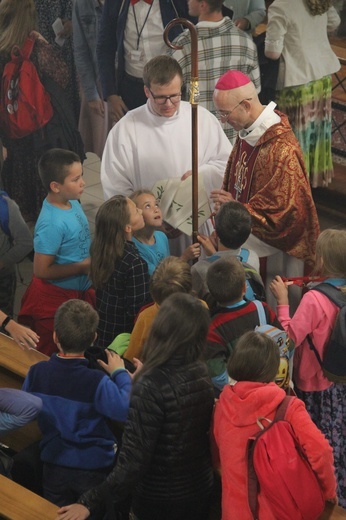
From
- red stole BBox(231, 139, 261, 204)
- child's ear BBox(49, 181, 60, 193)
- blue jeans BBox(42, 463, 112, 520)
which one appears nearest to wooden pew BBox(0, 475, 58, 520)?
blue jeans BBox(42, 463, 112, 520)

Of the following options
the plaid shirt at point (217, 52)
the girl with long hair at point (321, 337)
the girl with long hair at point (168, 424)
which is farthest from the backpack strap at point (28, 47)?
the girl with long hair at point (168, 424)

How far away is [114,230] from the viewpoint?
5203 mm

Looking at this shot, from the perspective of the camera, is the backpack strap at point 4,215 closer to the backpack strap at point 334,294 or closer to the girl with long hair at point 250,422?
the backpack strap at point 334,294

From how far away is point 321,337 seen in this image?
16.0ft

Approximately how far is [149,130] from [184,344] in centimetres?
284

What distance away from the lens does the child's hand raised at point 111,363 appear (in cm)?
428

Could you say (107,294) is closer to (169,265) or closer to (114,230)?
(114,230)

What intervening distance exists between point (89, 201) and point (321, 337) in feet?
13.1

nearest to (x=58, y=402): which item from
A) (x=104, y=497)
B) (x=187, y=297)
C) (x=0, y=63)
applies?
(x=104, y=497)

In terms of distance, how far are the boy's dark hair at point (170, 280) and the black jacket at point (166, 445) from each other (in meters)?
0.71

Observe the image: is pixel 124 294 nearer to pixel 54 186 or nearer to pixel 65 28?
pixel 54 186

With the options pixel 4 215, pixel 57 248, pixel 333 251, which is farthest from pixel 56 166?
pixel 333 251

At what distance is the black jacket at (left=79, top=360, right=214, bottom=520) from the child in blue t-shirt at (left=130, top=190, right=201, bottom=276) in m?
1.75

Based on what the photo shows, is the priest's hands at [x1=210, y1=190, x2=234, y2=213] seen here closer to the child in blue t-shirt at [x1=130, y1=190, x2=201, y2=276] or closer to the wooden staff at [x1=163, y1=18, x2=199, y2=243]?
the wooden staff at [x1=163, y1=18, x2=199, y2=243]
